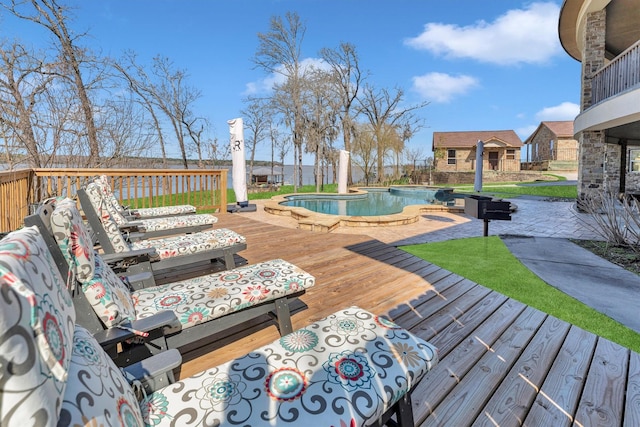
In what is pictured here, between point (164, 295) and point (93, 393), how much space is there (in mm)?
1260

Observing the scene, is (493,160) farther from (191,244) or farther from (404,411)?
(404,411)

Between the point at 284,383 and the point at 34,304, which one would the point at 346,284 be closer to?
the point at 284,383

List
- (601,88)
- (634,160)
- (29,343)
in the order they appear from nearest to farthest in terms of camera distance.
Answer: (29,343), (601,88), (634,160)

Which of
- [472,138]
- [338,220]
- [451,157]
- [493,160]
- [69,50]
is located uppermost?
[472,138]

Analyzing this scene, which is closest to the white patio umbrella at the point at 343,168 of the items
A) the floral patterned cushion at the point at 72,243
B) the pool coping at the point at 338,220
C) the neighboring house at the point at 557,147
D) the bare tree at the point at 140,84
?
the pool coping at the point at 338,220

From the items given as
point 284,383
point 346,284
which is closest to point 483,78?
point 346,284

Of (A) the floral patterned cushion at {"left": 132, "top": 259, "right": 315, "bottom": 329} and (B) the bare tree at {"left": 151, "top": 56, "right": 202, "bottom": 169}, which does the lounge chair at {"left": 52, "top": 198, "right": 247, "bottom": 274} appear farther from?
(B) the bare tree at {"left": 151, "top": 56, "right": 202, "bottom": 169}

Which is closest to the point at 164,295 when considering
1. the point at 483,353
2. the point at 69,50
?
the point at 483,353

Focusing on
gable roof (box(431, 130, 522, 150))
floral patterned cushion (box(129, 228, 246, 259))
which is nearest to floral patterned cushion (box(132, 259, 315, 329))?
floral patterned cushion (box(129, 228, 246, 259))

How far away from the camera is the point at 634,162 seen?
536 inches

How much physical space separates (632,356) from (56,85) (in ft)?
30.0

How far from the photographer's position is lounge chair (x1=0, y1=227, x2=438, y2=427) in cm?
54

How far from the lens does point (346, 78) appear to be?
74.1 ft

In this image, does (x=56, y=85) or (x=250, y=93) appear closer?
(x=56, y=85)
